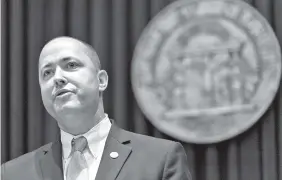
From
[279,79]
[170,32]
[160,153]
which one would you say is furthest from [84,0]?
[160,153]

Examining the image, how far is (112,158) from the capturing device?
1.83 m

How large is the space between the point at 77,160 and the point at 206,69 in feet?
2.46

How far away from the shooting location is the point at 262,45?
2.38 m

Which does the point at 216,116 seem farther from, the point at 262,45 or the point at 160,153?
the point at 160,153

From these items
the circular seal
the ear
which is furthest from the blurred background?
the ear

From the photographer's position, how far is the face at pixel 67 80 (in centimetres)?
183

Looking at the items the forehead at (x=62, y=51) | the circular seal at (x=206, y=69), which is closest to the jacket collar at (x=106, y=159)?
the forehead at (x=62, y=51)

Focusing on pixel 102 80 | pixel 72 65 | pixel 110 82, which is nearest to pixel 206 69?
pixel 110 82

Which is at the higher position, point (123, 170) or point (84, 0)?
point (84, 0)

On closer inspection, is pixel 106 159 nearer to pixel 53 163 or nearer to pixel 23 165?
pixel 53 163

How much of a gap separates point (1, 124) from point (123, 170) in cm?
93

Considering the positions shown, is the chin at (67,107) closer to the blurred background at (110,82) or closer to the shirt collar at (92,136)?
the shirt collar at (92,136)

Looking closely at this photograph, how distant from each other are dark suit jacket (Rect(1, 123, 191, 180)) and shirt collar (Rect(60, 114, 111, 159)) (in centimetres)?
2

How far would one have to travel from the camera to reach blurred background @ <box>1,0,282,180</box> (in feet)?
7.78
